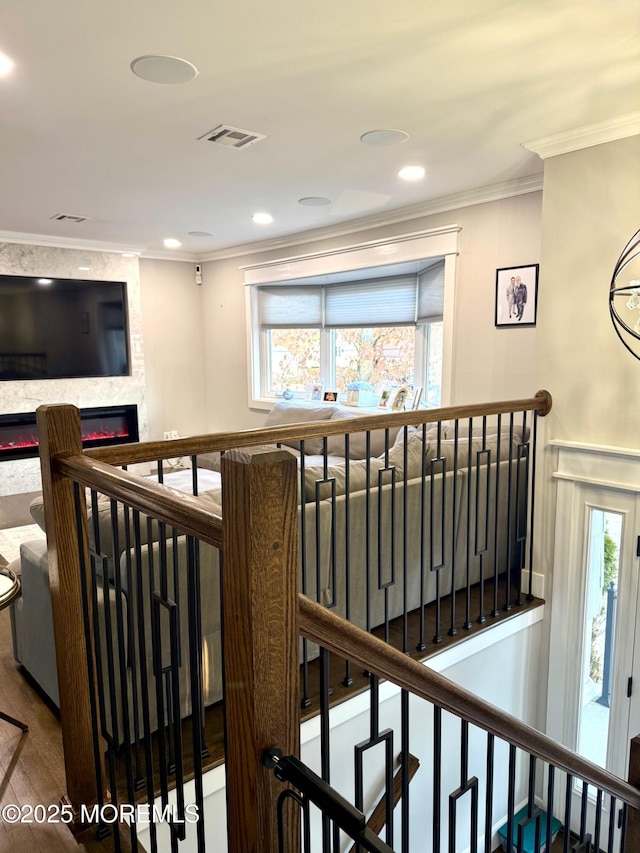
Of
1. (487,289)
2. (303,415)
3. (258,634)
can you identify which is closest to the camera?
(258,634)

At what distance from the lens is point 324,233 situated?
5.54 metres

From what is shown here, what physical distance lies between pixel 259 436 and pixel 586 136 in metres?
2.33

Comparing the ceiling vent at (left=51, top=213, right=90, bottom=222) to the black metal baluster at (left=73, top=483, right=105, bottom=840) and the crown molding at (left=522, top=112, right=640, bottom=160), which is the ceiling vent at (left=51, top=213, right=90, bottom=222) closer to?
the crown molding at (left=522, top=112, right=640, bottom=160)

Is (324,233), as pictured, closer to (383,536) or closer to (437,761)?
(383,536)

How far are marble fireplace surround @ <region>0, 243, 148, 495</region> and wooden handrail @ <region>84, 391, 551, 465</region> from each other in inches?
162

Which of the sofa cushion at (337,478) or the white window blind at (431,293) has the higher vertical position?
the white window blind at (431,293)

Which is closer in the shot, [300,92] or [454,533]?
[300,92]

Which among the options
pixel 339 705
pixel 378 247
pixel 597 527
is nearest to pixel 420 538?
pixel 339 705

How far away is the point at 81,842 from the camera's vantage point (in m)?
1.55

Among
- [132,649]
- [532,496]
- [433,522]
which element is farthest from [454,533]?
[132,649]

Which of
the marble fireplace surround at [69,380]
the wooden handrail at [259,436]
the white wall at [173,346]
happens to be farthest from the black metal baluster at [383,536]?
the white wall at [173,346]

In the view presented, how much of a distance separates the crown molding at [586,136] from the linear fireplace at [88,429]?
16.1ft

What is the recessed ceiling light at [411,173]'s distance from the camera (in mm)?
3668

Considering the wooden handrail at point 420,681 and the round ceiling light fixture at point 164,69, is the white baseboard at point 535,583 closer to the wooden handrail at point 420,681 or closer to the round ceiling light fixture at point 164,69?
the wooden handrail at point 420,681
